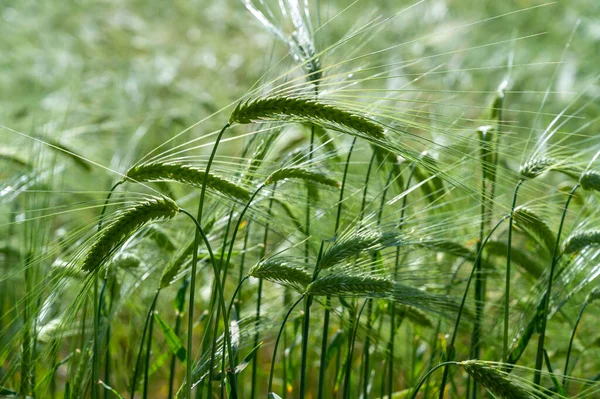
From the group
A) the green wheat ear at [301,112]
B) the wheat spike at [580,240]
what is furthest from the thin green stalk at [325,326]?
the wheat spike at [580,240]

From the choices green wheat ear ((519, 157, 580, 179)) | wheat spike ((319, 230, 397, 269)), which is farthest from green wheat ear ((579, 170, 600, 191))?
wheat spike ((319, 230, 397, 269))

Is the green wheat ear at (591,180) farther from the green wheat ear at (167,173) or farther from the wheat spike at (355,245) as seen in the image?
the green wheat ear at (167,173)

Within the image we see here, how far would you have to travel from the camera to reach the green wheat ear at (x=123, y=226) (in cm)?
109

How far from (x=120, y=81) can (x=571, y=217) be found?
8.99 feet

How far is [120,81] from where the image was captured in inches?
159

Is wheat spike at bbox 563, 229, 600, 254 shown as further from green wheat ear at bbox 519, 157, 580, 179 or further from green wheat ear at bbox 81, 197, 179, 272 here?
green wheat ear at bbox 81, 197, 179, 272

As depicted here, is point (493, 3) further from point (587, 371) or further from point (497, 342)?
point (497, 342)

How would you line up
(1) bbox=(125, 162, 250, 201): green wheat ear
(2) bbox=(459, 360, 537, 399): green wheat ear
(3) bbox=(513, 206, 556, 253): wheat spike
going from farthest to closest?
(3) bbox=(513, 206, 556, 253): wheat spike
(1) bbox=(125, 162, 250, 201): green wheat ear
(2) bbox=(459, 360, 537, 399): green wheat ear

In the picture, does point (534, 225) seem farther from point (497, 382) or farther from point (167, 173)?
point (167, 173)

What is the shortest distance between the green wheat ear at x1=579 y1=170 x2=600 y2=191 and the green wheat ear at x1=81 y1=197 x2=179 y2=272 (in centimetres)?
63

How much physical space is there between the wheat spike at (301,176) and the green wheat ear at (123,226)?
0.60 ft

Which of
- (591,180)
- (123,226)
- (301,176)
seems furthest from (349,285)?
(591,180)

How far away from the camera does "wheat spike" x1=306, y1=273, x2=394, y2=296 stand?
1.15 metres

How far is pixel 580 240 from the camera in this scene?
1330mm
